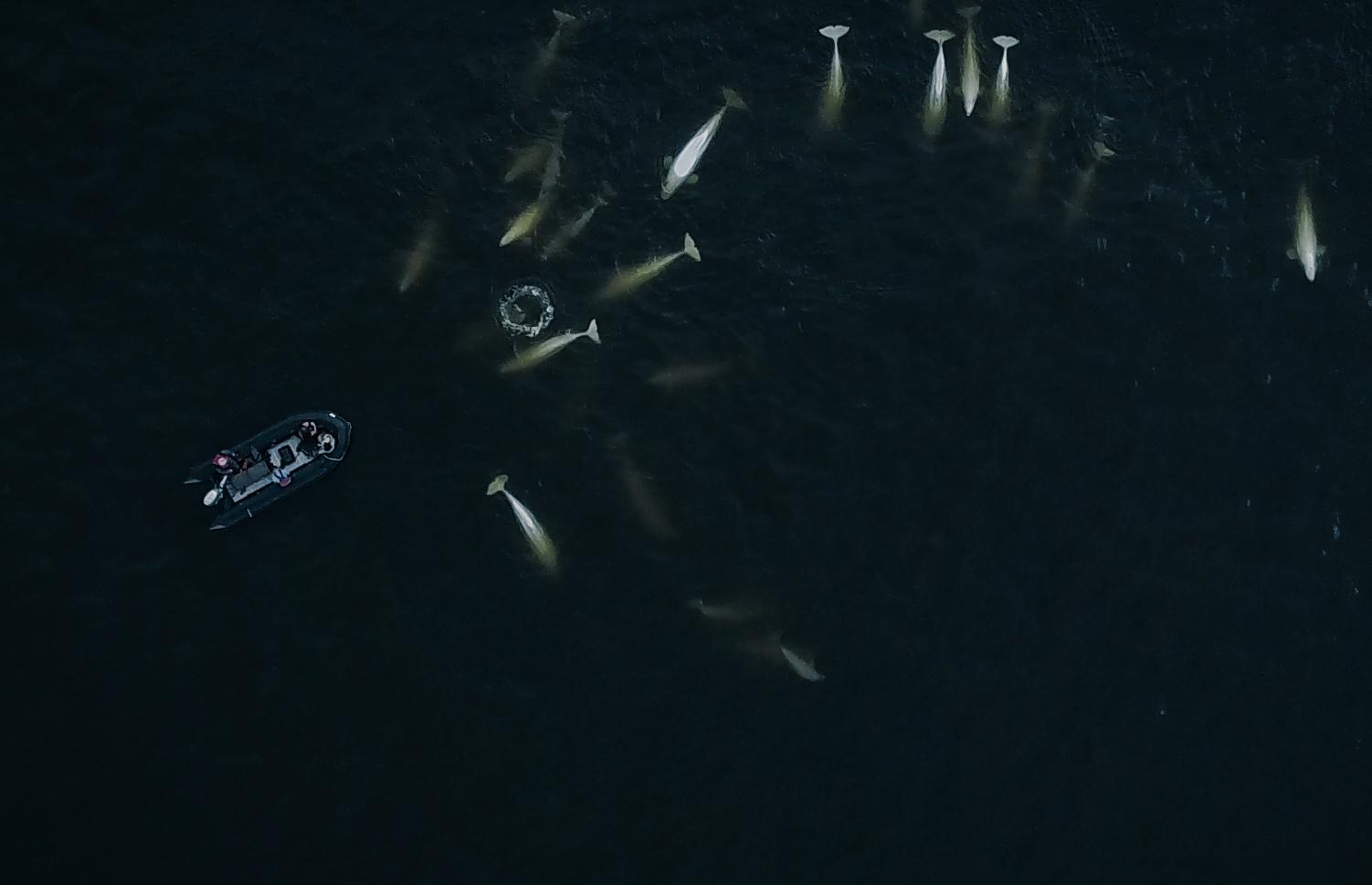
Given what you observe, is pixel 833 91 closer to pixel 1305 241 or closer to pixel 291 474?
pixel 1305 241

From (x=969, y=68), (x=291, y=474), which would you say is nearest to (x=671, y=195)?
(x=969, y=68)

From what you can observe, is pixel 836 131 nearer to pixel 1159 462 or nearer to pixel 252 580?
pixel 1159 462

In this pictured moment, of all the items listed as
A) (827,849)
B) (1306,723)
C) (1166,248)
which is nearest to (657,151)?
(1166,248)

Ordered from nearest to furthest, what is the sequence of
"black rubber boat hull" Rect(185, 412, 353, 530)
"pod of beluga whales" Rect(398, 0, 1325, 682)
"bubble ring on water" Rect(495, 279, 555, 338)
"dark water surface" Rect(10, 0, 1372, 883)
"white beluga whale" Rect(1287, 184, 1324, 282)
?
"dark water surface" Rect(10, 0, 1372, 883)
"black rubber boat hull" Rect(185, 412, 353, 530)
"pod of beluga whales" Rect(398, 0, 1325, 682)
"bubble ring on water" Rect(495, 279, 555, 338)
"white beluga whale" Rect(1287, 184, 1324, 282)

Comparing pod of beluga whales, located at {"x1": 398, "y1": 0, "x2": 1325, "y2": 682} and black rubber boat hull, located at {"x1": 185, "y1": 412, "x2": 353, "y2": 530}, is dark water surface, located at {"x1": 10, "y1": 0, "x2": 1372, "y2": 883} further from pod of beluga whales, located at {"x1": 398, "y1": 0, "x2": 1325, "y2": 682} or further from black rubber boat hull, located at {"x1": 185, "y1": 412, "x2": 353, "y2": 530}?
black rubber boat hull, located at {"x1": 185, "y1": 412, "x2": 353, "y2": 530}

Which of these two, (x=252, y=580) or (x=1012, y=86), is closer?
(x=252, y=580)

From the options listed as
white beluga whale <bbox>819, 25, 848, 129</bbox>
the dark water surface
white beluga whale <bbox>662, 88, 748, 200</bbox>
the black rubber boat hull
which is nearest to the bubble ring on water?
the dark water surface

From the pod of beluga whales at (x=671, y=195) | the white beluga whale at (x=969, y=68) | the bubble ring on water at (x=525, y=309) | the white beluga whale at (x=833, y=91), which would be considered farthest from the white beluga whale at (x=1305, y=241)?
the bubble ring on water at (x=525, y=309)

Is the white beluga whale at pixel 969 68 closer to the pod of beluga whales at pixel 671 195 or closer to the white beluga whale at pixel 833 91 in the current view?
the pod of beluga whales at pixel 671 195
